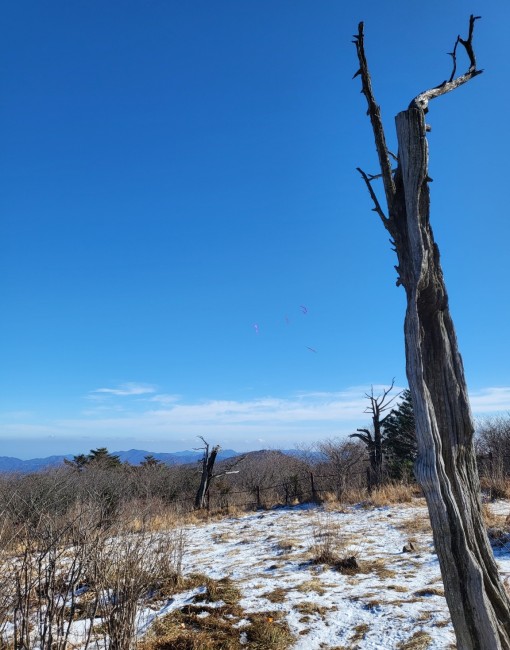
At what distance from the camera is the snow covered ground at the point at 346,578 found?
4.00 meters

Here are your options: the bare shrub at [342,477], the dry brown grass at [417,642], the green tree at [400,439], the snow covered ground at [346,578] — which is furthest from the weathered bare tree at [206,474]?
the dry brown grass at [417,642]

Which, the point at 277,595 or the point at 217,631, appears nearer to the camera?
the point at 217,631

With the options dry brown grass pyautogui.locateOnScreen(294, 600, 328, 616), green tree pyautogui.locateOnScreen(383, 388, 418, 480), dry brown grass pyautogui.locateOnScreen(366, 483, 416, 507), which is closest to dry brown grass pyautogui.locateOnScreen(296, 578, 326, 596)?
dry brown grass pyautogui.locateOnScreen(294, 600, 328, 616)

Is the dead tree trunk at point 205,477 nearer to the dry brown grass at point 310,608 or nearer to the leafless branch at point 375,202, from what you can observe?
the dry brown grass at point 310,608

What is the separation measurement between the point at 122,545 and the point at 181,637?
Answer: 1053 mm

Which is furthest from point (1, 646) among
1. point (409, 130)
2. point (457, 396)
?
point (409, 130)

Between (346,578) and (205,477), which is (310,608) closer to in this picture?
(346,578)

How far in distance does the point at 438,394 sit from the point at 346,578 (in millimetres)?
4696

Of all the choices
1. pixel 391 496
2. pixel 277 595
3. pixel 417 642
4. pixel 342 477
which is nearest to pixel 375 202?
pixel 417 642

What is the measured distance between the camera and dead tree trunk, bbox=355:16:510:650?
188 centimetres

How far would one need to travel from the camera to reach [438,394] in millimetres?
2318

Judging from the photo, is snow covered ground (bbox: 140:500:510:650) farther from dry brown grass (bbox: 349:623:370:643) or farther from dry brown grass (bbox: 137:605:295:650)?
dry brown grass (bbox: 137:605:295:650)

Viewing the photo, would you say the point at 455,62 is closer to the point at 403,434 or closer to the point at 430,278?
the point at 430,278

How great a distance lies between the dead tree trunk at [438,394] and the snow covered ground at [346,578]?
231cm
